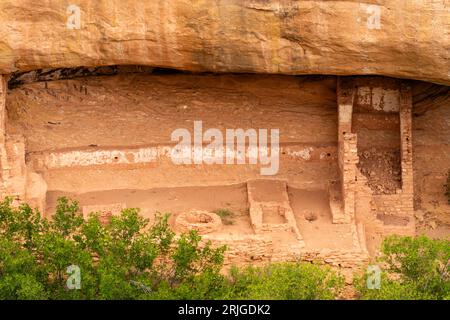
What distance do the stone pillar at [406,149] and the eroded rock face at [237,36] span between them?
1825 millimetres

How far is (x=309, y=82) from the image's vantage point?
72.0ft

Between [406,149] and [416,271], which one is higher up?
[406,149]

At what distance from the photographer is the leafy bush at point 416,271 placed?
17.7m

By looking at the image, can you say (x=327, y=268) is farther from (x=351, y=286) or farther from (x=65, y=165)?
(x=65, y=165)

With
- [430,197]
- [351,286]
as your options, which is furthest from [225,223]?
[430,197]

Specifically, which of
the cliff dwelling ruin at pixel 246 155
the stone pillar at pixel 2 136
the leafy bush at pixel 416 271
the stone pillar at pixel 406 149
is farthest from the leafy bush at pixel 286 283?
the stone pillar at pixel 2 136

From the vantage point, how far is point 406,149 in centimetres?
2169

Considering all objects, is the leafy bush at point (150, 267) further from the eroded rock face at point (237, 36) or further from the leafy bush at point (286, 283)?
the eroded rock face at point (237, 36)

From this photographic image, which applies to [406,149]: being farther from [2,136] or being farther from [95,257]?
[2,136]

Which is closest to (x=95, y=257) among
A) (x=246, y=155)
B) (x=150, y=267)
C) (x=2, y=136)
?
(x=150, y=267)

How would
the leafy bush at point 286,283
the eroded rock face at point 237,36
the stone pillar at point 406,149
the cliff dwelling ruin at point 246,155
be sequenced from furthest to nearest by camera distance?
the stone pillar at point 406,149 → the cliff dwelling ruin at point 246,155 → the eroded rock face at point 237,36 → the leafy bush at point 286,283

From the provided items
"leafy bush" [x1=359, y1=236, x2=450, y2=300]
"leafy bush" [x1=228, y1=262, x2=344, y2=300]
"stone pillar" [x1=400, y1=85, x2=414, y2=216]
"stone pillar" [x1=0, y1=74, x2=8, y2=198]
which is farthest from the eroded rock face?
"leafy bush" [x1=228, y1=262, x2=344, y2=300]

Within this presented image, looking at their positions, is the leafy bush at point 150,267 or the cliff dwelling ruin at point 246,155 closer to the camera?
the leafy bush at point 150,267

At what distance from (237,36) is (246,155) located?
3139 mm
